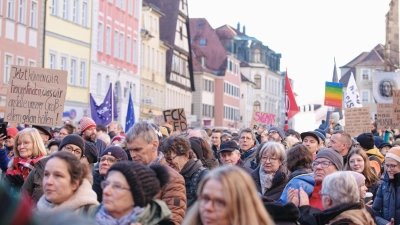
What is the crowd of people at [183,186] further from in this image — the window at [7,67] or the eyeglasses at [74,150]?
the window at [7,67]

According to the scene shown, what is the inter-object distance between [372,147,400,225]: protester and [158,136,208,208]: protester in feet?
6.60

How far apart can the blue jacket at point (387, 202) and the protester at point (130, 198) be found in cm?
452

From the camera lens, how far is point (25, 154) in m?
9.70

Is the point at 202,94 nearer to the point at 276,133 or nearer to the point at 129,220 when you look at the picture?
the point at 276,133

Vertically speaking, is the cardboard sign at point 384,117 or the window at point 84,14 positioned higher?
the window at point 84,14

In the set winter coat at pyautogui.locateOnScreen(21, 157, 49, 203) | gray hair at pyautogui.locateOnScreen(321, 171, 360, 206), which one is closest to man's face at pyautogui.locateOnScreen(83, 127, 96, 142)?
winter coat at pyautogui.locateOnScreen(21, 157, 49, 203)

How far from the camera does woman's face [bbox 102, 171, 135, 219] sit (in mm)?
5148

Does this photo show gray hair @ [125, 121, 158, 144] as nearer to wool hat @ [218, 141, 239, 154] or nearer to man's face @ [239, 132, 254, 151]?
wool hat @ [218, 141, 239, 154]

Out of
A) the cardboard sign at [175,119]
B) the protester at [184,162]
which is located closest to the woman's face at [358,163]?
the protester at [184,162]

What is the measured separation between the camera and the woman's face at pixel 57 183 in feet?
18.8

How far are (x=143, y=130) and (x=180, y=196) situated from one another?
88 cm

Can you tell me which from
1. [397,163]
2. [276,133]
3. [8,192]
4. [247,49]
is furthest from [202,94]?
[8,192]

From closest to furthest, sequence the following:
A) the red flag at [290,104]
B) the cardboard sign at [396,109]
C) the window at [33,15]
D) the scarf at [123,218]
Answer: the scarf at [123,218] < the cardboard sign at [396,109] < the red flag at [290,104] < the window at [33,15]

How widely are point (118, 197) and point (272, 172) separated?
474cm
